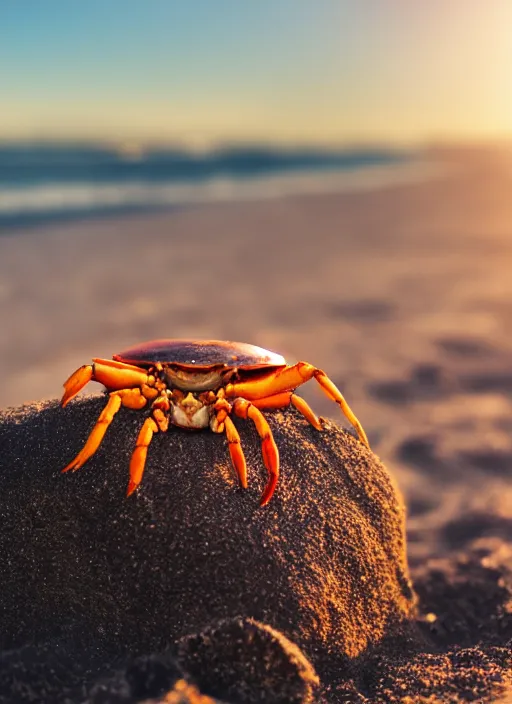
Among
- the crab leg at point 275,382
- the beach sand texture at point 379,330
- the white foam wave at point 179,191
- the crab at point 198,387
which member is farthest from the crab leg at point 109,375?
the white foam wave at point 179,191

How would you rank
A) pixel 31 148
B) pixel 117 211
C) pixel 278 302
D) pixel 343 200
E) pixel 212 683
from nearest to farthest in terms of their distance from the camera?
pixel 212 683
pixel 278 302
pixel 117 211
pixel 343 200
pixel 31 148

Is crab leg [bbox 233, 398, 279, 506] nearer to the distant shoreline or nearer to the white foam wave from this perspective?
the distant shoreline

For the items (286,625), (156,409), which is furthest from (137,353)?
(286,625)

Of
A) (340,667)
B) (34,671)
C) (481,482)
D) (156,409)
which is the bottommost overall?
(481,482)

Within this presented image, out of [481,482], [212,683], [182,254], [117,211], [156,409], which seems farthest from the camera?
A: [117,211]

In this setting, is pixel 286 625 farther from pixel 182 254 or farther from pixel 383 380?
pixel 182 254

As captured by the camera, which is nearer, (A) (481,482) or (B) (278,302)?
(A) (481,482)

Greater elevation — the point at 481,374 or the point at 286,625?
the point at 286,625

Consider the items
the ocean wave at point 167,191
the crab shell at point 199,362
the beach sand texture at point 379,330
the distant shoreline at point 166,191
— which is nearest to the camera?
the crab shell at point 199,362

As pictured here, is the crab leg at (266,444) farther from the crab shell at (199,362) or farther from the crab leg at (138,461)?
the crab leg at (138,461)
